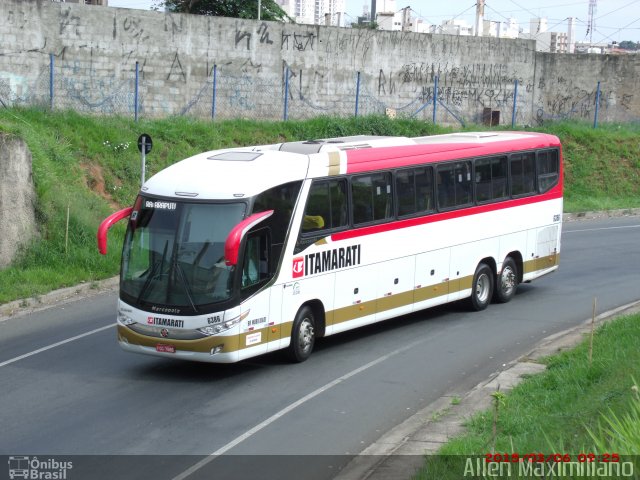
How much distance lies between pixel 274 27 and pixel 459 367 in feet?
65.2

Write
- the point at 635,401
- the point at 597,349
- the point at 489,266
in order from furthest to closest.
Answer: the point at 489,266 → the point at 597,349 → the point at 635,401

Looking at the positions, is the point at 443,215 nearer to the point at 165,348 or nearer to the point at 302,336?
the point at 302,336

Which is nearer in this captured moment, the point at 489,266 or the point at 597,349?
the point at 597,349

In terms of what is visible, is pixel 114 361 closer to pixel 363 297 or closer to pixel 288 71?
pixel 363 297

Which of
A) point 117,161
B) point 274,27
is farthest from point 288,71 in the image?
point 117,161

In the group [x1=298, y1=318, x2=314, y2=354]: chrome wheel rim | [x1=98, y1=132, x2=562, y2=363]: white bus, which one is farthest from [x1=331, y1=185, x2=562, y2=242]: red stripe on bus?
[x1=298, y1=318, x2=314, y2=354]: chrome wheel rim

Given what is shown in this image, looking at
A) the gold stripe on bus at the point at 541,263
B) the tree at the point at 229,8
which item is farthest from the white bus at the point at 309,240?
the tree at the point at 229,8

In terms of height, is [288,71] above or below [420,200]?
above

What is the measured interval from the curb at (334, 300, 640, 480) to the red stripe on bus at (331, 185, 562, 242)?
3092 millimetres

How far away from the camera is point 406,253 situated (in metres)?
16.5

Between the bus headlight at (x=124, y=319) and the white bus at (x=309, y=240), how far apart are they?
0.07 ft

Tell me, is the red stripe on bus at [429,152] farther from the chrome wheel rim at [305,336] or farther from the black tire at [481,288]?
the chrome wheel rim at [305,336]

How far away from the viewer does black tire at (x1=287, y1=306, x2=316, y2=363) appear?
46.5 feet

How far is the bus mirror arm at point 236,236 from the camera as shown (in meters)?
12.4
